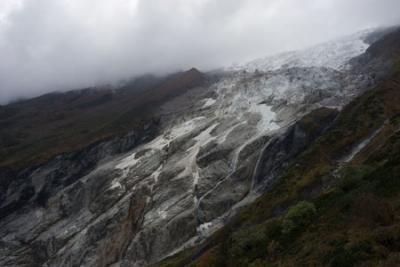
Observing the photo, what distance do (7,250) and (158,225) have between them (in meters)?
35.0

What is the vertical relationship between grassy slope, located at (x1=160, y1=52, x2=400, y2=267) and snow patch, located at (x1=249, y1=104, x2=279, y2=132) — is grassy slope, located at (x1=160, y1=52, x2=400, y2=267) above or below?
above

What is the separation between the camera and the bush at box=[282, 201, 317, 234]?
27.7m

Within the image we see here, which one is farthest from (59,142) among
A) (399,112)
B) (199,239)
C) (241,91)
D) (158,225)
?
(399,112)

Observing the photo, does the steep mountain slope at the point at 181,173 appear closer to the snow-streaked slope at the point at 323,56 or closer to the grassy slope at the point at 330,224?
the grassy slope at the point at 330,224

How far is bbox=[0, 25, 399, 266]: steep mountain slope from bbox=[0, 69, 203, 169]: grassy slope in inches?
102

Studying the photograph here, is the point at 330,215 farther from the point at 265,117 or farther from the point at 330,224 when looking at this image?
the point at 265,117

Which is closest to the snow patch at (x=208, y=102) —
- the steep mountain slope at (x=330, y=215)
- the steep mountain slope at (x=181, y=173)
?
the steep mountain slope at (x=181, y=173)

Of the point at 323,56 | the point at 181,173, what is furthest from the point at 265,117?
the point at 323,56

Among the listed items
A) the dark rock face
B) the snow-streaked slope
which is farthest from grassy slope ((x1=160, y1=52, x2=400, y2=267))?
the snow-streaked slope

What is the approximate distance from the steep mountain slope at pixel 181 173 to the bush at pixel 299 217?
997 cm

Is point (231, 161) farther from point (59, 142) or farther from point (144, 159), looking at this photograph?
point (59, 142)

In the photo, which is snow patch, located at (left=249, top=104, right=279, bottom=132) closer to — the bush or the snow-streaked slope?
the snow-streaked slope

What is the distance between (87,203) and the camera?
87.1m

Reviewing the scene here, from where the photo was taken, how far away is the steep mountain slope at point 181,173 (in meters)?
66.8
